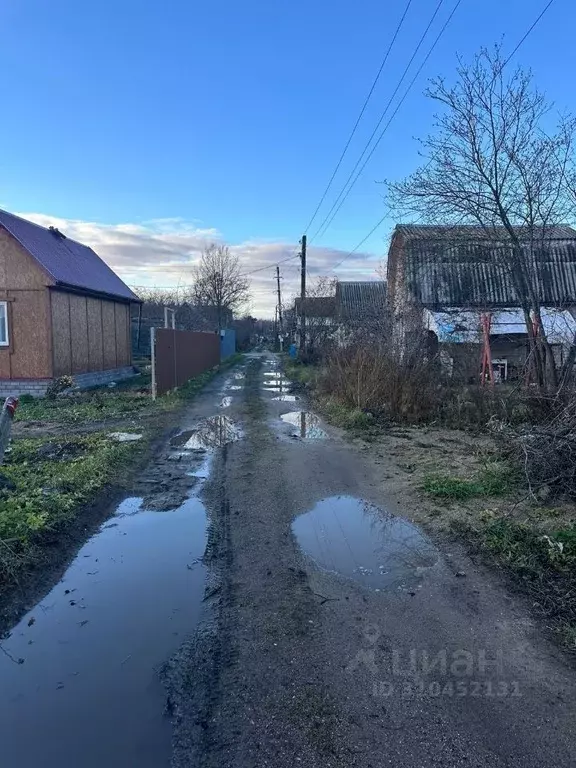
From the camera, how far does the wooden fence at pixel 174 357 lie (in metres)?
15.1

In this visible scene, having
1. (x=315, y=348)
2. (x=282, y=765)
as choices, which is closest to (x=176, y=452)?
(x=282, y=765)

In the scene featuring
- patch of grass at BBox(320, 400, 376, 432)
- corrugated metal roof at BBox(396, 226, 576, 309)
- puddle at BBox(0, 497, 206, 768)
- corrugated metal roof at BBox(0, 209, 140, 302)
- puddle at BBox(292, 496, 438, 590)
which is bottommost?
puddle at BBox(0, 497, 206, 768)

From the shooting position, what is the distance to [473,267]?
46.3ft

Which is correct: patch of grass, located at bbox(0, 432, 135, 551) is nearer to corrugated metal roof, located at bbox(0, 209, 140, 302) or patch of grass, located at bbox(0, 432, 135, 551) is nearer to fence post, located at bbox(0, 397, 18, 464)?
fence post, located at bbox(0, 397, 18, 464)

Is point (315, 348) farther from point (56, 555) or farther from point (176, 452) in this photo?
point (56, 555)

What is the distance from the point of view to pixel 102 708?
2871 mm

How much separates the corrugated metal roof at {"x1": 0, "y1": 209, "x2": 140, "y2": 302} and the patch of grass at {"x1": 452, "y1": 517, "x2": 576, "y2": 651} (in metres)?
14.9

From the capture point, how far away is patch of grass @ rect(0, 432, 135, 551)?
16.8 ft

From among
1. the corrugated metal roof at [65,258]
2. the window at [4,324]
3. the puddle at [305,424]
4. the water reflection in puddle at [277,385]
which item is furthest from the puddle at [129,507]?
the water reflection in puddle at [277,385]

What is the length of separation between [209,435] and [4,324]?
31.2 feet

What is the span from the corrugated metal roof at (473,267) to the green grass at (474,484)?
5381 mm

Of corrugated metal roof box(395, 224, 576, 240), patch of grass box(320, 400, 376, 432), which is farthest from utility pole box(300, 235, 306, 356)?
corrugated metal roof box(395, 224, 576, 240)

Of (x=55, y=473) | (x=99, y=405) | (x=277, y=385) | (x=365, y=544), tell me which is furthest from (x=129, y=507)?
(x=277, y=385)

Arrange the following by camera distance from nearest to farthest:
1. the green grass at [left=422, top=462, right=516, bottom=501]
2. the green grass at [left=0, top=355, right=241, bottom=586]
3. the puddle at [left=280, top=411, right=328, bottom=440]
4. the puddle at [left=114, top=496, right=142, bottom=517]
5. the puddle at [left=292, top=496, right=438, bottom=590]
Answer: the puddle at [left=292, top=496, right=438, bottom=590] → the green grass at [left=0, top=355, right=241, bottom=586] → the puddle at [left=114, top=496, right=142, bottom=517] → the green grass at [left=422, top=462, right=516, bottom=501] → the puddle at [left=280, top=411, right=328, bottom=440]
